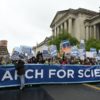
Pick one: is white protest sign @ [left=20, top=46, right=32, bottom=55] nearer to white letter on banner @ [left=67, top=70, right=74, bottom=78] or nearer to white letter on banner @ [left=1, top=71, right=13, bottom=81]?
white letter on banner @ [left=67, top=70, right=74, bottom=78]

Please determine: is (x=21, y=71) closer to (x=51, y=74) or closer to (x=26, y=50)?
(x=51, y=74)

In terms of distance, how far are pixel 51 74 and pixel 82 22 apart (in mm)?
84933

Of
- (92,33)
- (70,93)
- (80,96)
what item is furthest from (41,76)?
(92,33)

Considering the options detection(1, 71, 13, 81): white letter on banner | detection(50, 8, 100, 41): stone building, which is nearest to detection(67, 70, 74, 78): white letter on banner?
detection(1, 71, 13, 81): white letter on banner

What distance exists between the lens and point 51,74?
16547 mm

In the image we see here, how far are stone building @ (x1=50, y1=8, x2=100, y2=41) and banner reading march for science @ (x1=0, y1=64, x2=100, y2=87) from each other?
246 ft

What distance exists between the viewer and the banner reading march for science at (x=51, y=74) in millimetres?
15281

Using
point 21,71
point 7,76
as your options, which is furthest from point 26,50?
point 21,71

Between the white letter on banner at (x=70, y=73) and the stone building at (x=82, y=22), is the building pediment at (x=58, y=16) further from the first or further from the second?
the white letter on banner at (x=70, y=73)

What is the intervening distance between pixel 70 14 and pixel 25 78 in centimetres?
8910

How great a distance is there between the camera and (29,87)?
1552cm

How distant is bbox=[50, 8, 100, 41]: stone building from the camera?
311 ft

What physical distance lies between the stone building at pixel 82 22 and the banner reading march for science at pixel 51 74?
7507 centimetres

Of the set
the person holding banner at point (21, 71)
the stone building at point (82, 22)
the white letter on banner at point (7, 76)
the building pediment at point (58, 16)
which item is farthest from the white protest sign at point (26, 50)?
the building pediment at point (58, 16)
